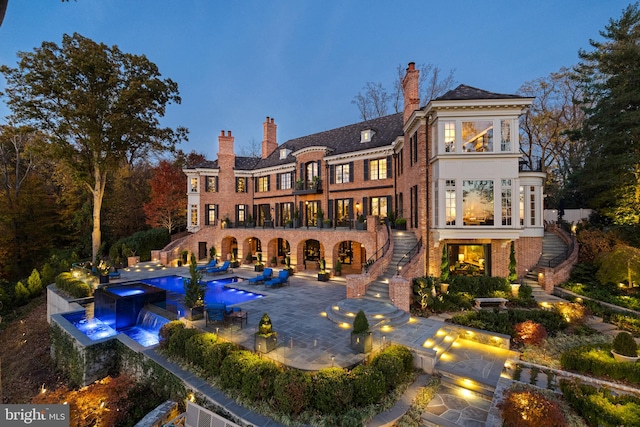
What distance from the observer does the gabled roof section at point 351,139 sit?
2252cm

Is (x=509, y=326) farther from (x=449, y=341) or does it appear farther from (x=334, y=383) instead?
(x=334, y=383)

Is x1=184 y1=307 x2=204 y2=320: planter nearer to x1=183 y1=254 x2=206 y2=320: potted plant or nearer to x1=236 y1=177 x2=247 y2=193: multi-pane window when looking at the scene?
x1=183 y1=254 x2=206 y2=320: potted plant

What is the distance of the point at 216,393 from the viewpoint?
7359mm

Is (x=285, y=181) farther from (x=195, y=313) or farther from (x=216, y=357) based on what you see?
(x=216, y=357)

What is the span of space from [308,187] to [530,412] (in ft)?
70.2

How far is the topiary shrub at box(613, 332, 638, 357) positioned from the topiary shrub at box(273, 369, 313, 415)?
9.08 m

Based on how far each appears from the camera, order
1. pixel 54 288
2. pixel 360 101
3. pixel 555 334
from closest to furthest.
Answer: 1. pixel 555 334
2. pixel 54 288
3. pixel 360 101

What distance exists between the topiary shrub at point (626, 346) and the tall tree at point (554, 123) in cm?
2284

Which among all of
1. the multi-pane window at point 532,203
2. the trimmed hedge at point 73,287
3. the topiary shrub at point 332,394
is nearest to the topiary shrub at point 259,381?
the topiary shrub at point 332,394

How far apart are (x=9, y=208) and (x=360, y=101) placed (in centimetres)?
3744

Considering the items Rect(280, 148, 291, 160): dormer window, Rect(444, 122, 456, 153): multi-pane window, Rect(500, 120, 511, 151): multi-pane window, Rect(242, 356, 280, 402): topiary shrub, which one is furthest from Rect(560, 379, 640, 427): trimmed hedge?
Rect(280, 148, 291, 160): dormer window

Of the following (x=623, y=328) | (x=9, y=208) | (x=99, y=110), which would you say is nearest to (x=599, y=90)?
(x=623, y=328)

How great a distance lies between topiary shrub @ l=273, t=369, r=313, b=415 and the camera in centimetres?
637

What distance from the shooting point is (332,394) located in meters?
6.41
